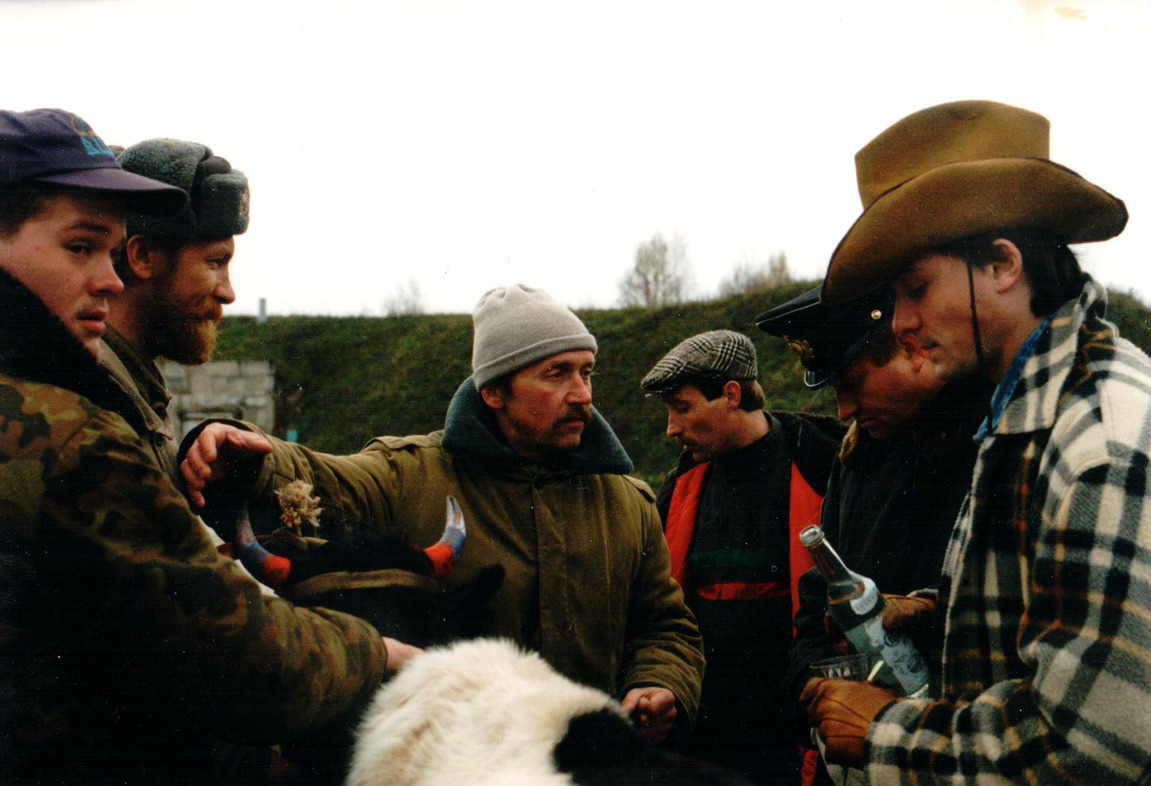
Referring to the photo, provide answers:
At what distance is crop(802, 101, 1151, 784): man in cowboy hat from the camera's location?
48.8 inches

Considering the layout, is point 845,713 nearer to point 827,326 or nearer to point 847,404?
point 847,404

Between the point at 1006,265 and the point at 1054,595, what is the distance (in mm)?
643

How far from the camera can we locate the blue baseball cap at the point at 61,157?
59.1 inches

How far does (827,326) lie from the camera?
278 centimetres

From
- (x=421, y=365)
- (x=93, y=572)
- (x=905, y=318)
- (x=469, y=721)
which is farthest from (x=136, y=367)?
(x=421, y=365)

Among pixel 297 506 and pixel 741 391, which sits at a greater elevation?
pixel 741 391

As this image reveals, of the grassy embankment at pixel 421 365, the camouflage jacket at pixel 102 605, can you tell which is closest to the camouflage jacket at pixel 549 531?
the camouflage jacket at pixel 102 605

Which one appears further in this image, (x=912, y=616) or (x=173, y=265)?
(x=173, y=265)

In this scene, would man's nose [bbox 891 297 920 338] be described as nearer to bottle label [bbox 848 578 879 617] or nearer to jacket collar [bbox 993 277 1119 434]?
jacket collar [bbox 993 277 1119 434]

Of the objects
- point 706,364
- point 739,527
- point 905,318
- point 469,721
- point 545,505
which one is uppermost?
point 905,318

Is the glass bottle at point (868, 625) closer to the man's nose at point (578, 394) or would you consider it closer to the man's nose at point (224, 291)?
the man's nose at point (578, 394)

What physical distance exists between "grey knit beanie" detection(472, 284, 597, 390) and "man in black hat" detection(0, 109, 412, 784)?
130cm

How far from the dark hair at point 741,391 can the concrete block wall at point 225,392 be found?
10.3 m

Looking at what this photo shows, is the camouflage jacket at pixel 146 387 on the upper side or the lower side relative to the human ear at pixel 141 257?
lower
